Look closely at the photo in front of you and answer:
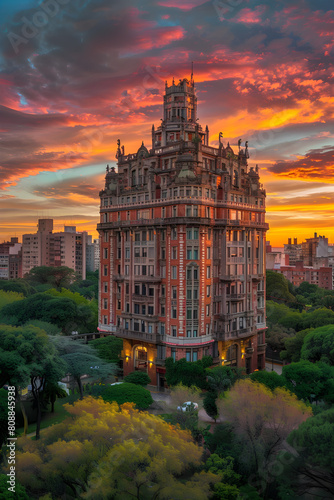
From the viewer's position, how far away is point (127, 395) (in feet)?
171

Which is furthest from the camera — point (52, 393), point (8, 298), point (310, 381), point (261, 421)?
point (8, 298)

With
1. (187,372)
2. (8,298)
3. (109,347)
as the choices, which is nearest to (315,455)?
(187,372)

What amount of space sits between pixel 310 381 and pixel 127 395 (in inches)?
960

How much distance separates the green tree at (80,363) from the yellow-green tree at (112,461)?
65.4 feet

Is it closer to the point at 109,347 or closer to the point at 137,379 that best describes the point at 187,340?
the point at 137,379

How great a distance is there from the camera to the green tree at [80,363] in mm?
56969

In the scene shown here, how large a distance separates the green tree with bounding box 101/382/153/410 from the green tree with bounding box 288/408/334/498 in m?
21.0

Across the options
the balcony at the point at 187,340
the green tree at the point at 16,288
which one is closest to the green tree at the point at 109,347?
the balcony at the point at 187,340

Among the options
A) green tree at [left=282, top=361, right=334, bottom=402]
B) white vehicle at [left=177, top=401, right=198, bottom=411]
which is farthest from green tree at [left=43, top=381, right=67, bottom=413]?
green tree at [left=282, top=361, right=334, bottom=402]

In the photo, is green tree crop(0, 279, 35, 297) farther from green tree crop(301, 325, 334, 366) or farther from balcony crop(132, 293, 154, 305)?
green tree crop(301, 325, 334, 366)

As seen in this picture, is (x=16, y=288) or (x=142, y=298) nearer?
(x=142, y=298)

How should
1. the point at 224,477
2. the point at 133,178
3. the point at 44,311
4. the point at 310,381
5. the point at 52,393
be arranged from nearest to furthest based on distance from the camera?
the point at 224,477 < the point at 310,381 < the point at 52,393 < the point at 133,178 < the point at 44,311

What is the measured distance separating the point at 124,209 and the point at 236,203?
67.8 feet

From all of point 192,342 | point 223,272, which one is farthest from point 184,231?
point 192,342
